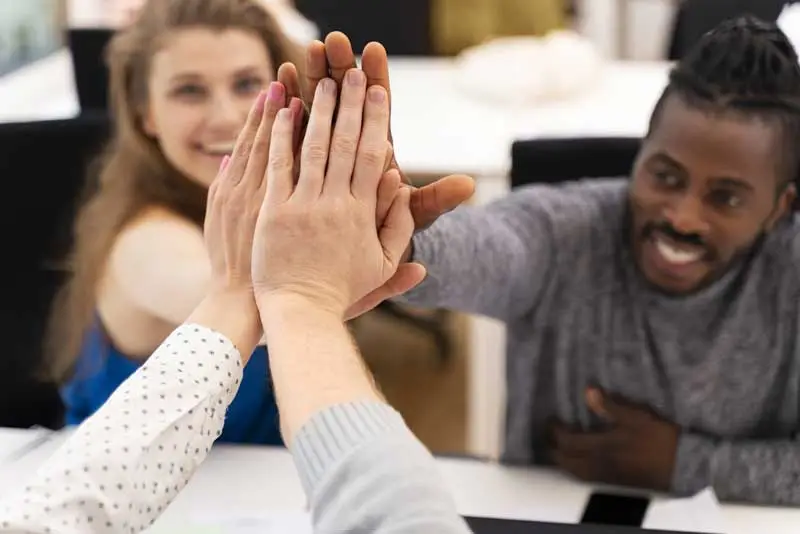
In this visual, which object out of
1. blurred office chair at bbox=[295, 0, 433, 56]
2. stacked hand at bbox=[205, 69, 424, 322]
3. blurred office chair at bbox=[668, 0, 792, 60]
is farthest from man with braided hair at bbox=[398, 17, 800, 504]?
blurred office chair at bbox=[295, 0, 433, 56]

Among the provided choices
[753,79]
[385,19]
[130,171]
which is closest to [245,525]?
[130,171]

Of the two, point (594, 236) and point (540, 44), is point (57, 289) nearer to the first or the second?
point (594, 236)

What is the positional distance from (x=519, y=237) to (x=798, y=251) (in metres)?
0.29

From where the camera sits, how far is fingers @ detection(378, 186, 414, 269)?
677 millimetres

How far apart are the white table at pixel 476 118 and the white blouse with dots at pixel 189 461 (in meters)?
0.73

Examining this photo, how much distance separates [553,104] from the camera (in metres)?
1.85

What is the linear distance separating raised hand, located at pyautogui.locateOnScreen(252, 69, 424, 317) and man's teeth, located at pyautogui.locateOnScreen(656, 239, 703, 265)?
407mm

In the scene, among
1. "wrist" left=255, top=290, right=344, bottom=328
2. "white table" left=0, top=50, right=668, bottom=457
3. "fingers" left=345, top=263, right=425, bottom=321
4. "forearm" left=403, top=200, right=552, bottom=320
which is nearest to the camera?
"wrist" left=255, top=290, right=344, bottom=328

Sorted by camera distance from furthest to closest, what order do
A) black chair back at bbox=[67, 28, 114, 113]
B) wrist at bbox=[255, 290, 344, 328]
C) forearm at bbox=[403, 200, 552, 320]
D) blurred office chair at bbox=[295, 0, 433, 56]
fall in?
blurred office chair at bbox=[295, 0, 433, 56] < black chair back at bbox=[67, 28, 114, 113] < forearm at bbox=[403, 200, 552, 320] < wrist at bbox=[255, 290, 344, 328]

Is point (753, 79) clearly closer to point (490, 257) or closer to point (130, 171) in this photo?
point (490, 257)

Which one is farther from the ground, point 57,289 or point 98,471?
point 98,471

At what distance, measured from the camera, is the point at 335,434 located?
0.52 m

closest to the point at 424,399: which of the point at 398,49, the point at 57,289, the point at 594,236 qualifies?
the point at 398,49

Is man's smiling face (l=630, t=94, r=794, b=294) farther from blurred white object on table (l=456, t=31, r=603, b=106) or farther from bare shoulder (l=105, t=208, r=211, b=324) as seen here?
blurred white object on table (l=456, t=31, r=603, b=106)
